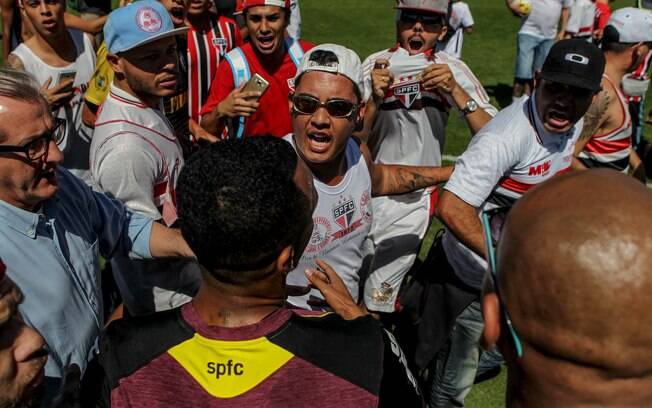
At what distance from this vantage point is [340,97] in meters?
3.67

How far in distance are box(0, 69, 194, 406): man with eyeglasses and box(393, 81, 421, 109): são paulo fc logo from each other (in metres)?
2.43

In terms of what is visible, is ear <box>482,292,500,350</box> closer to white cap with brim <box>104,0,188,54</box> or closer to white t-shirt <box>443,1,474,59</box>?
white cap with brim <box>104,0,188,54</box>

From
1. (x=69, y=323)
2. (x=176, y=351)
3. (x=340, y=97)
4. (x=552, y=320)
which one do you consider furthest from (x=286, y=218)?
(x=340, y=97)

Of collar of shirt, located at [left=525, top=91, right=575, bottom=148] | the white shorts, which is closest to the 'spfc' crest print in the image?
collar of shirt, located at [left=525, top=91, right=575, bottom=148]

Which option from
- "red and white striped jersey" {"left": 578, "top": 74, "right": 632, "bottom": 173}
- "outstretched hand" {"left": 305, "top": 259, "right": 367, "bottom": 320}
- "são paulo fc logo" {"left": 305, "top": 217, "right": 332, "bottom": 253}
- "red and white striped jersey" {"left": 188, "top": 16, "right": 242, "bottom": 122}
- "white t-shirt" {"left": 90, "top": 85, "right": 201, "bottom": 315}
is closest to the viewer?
"outstretched hand" {"left": 305, "top": 259, "right": 367, "bottom": 320}

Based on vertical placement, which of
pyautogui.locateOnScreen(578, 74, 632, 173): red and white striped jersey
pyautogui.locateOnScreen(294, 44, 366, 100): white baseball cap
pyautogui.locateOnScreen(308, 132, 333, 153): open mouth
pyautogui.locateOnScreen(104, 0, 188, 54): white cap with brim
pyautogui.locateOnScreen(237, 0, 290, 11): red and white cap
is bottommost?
pyautogui.locateOnScreen(578, 74, 632, 173): red and white striped jersey

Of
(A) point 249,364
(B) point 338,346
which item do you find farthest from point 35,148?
(B) point 338,346

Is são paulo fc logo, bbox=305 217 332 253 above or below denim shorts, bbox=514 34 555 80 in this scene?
above

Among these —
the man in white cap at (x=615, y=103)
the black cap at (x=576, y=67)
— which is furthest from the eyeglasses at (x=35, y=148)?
the man in white cap at (x=615, y=103)

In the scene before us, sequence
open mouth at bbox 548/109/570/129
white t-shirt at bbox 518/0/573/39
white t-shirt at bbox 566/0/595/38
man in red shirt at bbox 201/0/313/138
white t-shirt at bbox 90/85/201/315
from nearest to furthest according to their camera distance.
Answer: white t-shirt at bbox 90/85/201/315, open mouth at bbox 548/109/570/129, man in red shirt at bbox 201/0/313/138, white t-shirt at bbox 518/0/573/39, white t-shirt at bbox 566/0/595/38

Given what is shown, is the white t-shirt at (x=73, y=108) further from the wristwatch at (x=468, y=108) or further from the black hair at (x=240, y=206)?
the black hair at (x=240, y=206)

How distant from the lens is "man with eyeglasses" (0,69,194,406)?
2598mm

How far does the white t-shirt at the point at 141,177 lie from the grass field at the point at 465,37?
240 inches

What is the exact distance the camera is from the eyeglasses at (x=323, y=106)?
365 centimetres
